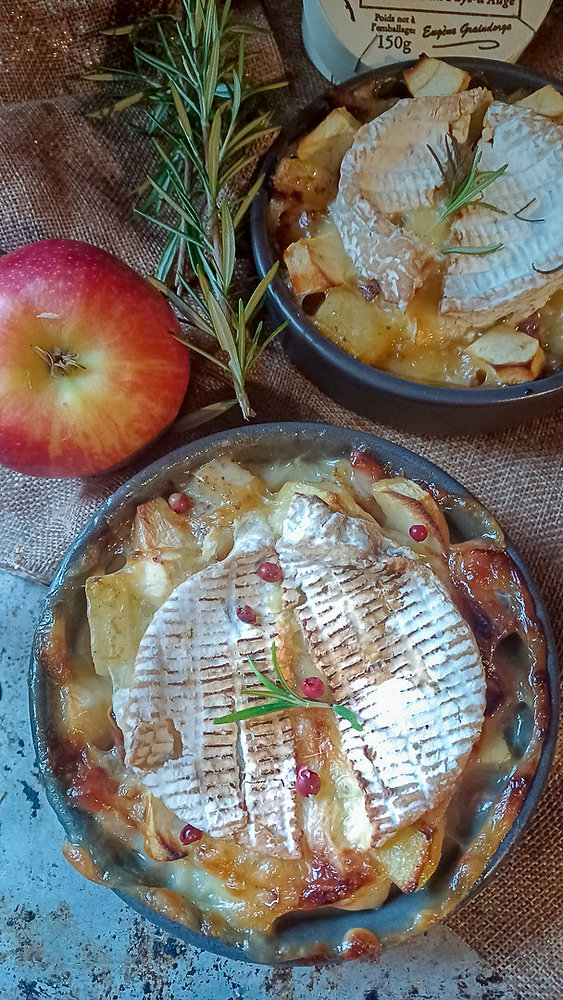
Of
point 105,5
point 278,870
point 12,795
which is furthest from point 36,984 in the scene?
point 105,5

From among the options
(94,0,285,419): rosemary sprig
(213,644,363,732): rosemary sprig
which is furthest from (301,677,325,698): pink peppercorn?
(94,0,285,419): rosemary sprig

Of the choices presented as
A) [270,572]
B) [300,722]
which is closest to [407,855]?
[300,722]

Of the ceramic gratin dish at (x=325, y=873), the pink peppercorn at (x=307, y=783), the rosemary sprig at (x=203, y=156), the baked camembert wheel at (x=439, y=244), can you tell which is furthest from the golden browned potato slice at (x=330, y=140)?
the pink peppercorn at (x=307, y=783)

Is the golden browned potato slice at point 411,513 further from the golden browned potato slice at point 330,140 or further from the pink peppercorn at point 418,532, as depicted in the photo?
the golden browned potato slice at point 330,140

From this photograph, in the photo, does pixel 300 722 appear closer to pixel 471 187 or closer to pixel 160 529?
pixel 160 529

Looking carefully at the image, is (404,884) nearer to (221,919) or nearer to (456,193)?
(221,919)

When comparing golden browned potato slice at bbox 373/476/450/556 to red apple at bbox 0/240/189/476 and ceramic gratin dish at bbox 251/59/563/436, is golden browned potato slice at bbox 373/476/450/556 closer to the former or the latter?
ceramic gratin dish at bbox 251/59/563/436
